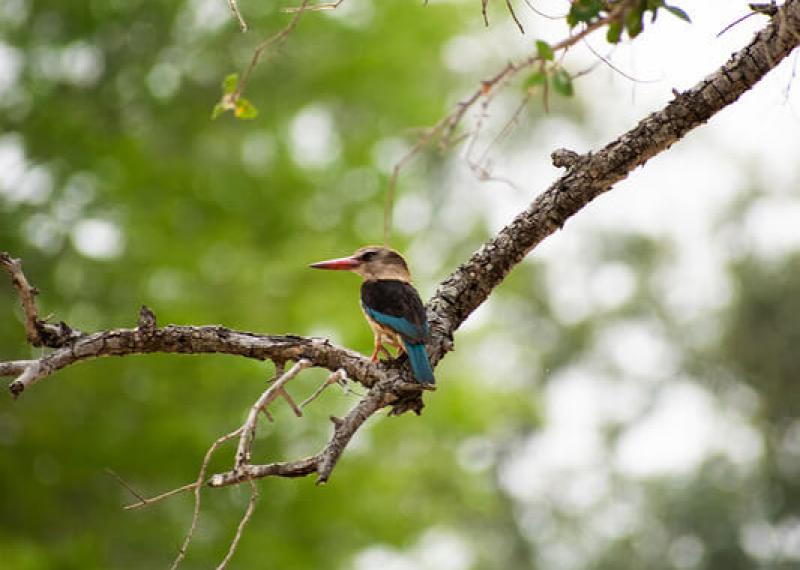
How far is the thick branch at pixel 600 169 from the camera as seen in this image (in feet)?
11.0

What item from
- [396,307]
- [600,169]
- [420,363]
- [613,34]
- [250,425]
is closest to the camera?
[250,425]

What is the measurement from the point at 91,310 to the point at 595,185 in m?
7.68

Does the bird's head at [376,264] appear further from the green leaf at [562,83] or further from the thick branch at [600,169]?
the green leaf at [562,83]

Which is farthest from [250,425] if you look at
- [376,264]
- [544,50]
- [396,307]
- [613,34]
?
[376,264]

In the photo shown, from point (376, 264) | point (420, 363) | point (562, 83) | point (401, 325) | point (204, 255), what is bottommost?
point (420, 363)

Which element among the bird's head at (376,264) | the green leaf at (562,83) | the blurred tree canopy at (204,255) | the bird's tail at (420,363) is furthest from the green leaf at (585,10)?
the blurred tree canopy at (204,255)

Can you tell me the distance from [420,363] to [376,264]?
2192 millimetres

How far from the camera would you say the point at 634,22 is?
306 centimetres

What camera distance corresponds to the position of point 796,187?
59.3 feet

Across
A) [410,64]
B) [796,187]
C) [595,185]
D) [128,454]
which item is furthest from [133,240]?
[796,187]

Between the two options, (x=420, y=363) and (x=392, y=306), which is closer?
(x=420, y=363)

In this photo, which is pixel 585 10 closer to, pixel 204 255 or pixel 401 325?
pixel 401 325

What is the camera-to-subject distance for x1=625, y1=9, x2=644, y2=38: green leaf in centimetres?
304

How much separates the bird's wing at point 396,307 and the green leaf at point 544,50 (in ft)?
3.23
